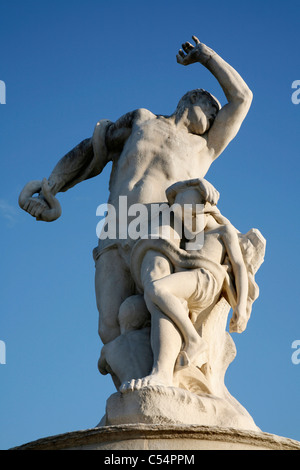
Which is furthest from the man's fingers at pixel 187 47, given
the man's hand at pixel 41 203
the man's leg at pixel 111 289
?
the man's leg at pixel 111 289

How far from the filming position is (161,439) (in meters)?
5.59

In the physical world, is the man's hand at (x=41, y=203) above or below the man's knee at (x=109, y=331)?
above

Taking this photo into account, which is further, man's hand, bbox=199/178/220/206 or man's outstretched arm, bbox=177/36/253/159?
man's outstretched arm, bbox=177/36/253/159

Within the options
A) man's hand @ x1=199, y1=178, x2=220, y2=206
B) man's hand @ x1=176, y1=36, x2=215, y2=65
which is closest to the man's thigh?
man's hand @ x1=199, y1=178, x2=220, y2=206

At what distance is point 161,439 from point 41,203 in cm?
320

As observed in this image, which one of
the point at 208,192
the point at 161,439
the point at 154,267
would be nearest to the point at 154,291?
the point at 154,267

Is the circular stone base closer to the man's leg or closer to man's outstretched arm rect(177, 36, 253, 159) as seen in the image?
the man's leg

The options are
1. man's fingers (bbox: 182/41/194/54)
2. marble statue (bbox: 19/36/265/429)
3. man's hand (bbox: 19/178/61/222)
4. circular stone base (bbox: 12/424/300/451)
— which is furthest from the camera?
man's fingers (bbox: 182/41/194/54)

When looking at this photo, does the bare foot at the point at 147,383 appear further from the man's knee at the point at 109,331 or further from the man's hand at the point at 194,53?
the man's hand at the point at 194,53

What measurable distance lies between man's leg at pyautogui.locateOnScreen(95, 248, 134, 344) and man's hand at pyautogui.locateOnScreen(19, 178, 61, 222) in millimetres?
875

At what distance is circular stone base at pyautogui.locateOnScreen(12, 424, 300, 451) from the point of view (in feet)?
18.3

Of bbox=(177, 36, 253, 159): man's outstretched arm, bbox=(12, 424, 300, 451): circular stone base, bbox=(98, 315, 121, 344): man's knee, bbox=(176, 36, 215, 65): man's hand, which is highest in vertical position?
bbox=(176, 36, 215, 65): man's hand

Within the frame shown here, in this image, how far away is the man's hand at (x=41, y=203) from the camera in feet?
26.2
